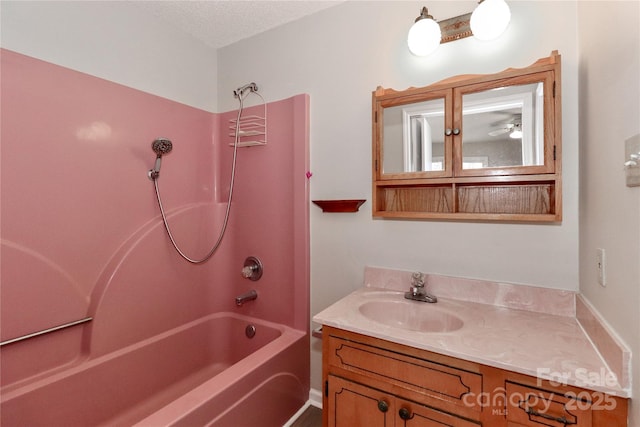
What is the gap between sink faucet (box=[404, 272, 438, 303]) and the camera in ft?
4.86

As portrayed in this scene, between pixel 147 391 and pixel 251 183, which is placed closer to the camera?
pixel 147 391

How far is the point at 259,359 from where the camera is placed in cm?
157

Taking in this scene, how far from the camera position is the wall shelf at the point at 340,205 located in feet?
5.64

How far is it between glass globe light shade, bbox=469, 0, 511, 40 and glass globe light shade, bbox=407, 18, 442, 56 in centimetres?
16

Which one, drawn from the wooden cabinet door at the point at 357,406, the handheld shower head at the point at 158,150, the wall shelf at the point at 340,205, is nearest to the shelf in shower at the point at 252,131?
the handheld shower head at the point at 158,150

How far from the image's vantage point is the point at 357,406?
125 centimetres

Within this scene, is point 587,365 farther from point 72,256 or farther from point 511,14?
point 72,256

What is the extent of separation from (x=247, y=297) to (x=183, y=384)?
67 centimetres

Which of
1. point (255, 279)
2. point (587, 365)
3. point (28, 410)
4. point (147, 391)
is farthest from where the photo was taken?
point (255, 279)

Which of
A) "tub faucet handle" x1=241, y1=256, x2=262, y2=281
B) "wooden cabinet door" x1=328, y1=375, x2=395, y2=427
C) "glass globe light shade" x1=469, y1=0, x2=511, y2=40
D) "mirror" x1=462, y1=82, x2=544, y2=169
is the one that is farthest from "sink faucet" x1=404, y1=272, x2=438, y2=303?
"glass globe light shade" x1=469, y1=0, x2=511, y2=40

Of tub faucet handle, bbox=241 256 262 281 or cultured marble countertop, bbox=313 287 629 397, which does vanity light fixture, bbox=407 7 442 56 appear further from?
tub faucet handle, bbox=241 256 262 281

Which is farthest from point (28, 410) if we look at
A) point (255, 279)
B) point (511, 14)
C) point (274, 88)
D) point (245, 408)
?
point (511, 14)

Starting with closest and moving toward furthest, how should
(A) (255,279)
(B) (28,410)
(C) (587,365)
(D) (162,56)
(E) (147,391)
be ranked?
1. (C) (587,365)
2. (B) (28,410)
3. (E) (147,391)
4. (D) (162,56)
5. (A) (255,279)

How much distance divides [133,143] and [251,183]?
2.45 ft
